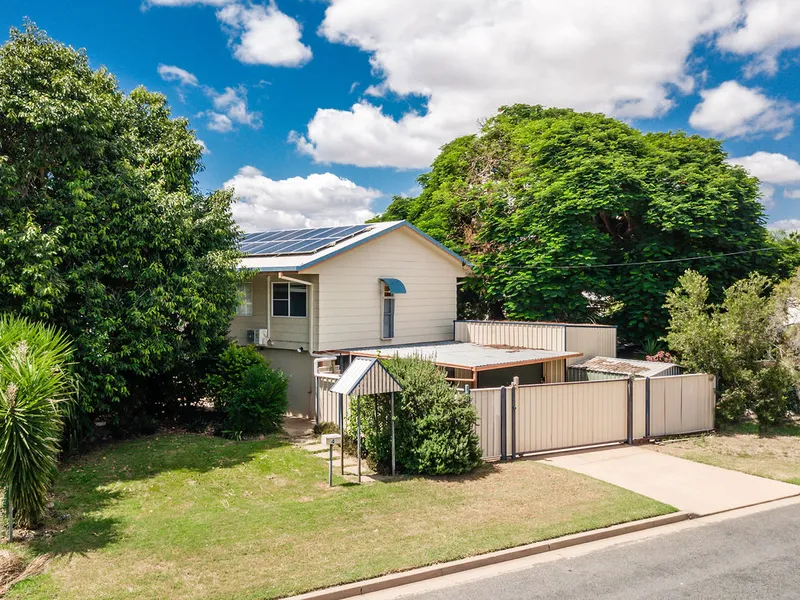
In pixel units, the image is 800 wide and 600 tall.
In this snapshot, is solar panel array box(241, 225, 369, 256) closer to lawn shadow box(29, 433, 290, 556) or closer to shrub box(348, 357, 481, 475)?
lawn shadow box(29, 433, 290, 556)

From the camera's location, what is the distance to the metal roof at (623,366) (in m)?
16.9

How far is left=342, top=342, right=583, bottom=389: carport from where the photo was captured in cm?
1673

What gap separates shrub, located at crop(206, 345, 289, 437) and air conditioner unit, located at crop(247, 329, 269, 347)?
11.6ft

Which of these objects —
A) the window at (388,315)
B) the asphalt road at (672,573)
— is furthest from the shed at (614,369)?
the asphalt road at (672,573)

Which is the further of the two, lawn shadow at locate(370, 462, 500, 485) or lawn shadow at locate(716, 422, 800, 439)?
lawn shadow at locate(716, 422, 800, 439)

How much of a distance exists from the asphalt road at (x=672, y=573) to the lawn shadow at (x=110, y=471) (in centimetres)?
491

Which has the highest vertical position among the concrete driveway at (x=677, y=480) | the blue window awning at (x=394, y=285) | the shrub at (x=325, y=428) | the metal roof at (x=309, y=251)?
the metal roof at (x=309, y=251)

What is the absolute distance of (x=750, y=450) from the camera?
46.3 ft

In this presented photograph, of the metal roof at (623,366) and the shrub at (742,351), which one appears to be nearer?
the shrub at (742,351)

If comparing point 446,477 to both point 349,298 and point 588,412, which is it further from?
point 349,298

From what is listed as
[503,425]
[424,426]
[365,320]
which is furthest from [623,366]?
[424,426]

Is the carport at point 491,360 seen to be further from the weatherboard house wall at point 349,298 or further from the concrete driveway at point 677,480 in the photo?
the concrete driveway at point 677,480

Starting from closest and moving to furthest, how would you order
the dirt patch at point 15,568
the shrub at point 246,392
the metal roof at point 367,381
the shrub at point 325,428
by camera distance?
1. the dirt patch at point 15,568
2. the metal roof at point 367,381
3. the shrub at point 246,392
4. the shrub at point 325,428

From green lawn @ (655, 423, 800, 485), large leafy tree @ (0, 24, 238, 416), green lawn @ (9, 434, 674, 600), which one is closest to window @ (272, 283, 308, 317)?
large leafy tree @ (0, 24, 238, 416)
